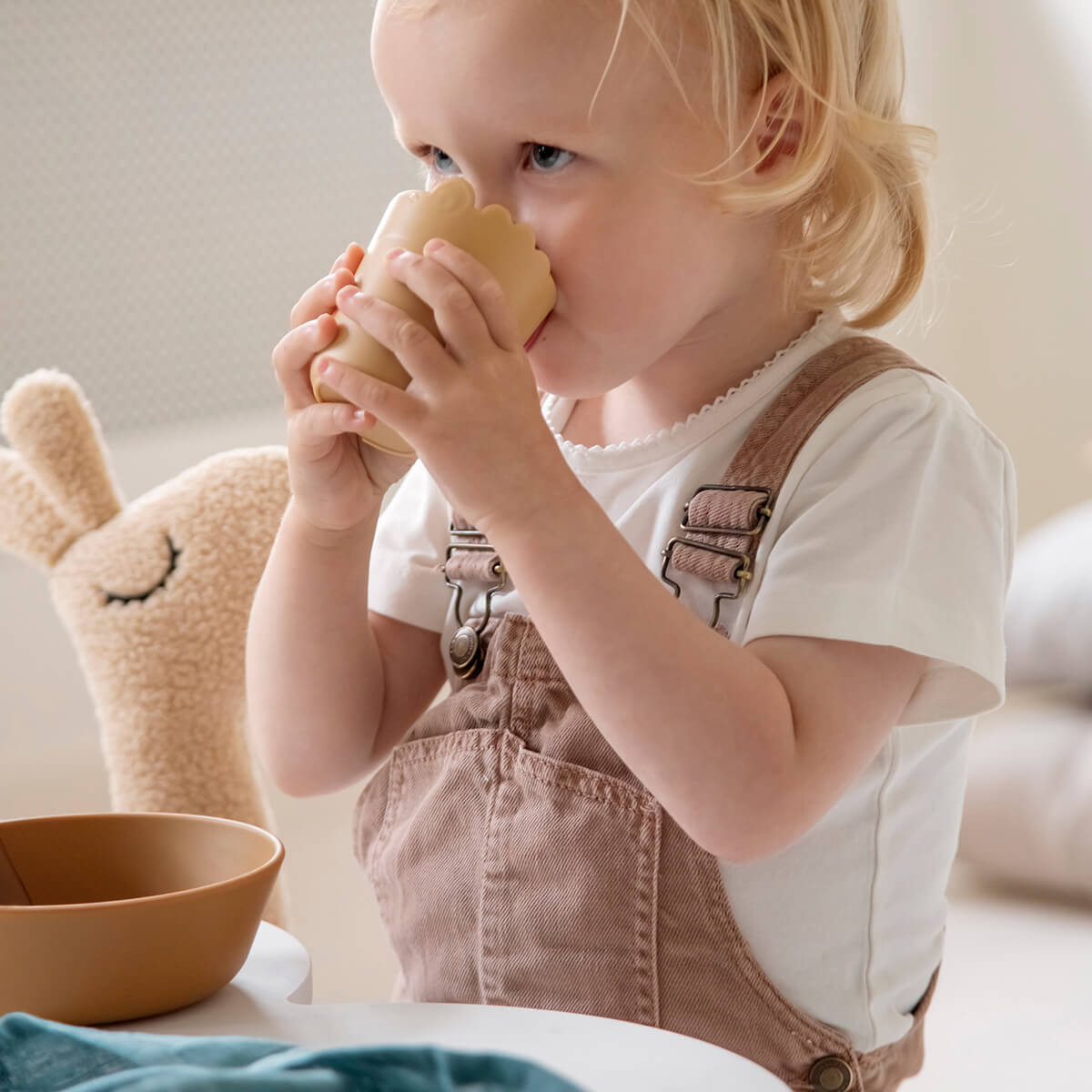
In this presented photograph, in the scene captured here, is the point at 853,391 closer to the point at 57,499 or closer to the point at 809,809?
the point at 809,809

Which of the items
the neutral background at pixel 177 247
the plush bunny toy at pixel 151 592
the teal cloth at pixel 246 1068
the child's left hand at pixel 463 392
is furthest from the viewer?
the neutral background at pixel 177 247

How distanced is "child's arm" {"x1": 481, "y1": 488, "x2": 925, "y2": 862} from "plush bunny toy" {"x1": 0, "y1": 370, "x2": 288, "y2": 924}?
1.40 feet

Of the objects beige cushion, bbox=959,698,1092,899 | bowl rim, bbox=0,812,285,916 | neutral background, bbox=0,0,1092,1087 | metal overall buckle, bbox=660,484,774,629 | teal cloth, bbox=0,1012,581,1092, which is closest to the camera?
teal cloth, bbox=0,1012,581,1092

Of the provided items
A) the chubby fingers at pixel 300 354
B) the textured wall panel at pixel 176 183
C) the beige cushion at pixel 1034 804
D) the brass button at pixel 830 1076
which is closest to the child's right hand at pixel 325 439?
the chubby fingers at pixel 300 354

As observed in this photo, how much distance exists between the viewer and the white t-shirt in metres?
0.70

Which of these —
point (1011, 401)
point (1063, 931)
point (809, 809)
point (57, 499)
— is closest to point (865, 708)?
point (809, 809)

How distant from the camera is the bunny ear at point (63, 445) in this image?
0.96 metres

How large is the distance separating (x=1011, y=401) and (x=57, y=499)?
4.65 ft

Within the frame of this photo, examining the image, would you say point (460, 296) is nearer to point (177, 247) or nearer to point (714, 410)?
point (714, 410)

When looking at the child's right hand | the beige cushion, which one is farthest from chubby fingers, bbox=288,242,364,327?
the beige cushion

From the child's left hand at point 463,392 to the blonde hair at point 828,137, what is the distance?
14cm

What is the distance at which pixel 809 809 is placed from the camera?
67cm

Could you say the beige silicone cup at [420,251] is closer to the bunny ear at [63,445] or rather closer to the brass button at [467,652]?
the brass button at [467,652]

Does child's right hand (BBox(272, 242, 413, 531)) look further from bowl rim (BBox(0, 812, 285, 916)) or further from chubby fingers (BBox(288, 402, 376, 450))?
bowl rim (BBox(0, 812, 285, 916))
